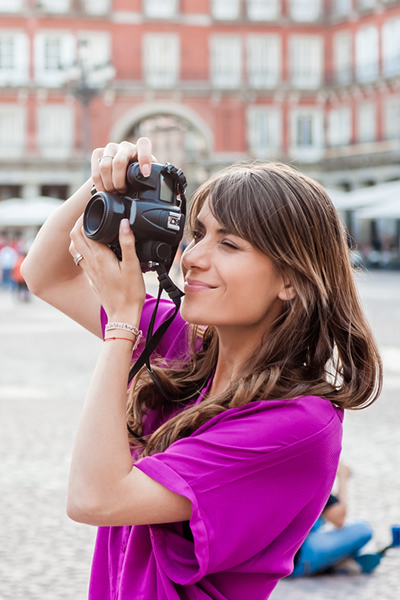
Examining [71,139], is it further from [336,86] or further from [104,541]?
[104,541]

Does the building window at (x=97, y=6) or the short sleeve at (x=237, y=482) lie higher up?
the building window at (x=97, y=6)

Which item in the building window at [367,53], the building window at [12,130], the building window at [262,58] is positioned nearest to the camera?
the building window at [12,130]

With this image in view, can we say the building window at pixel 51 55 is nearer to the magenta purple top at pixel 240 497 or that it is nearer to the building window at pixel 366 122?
the building window at pixel 366 122

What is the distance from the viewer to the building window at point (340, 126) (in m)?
34.8

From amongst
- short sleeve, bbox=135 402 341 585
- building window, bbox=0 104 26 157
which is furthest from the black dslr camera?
building window, bbox=0 104 26 157

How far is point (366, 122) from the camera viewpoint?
34.2m

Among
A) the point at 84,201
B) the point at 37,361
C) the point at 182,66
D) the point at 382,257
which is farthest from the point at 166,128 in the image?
the point at 84,201

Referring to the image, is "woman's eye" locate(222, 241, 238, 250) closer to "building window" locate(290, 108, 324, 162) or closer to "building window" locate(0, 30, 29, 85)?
"building window" locate(0, 30, 29, 85)

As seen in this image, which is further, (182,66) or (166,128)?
(166,128)

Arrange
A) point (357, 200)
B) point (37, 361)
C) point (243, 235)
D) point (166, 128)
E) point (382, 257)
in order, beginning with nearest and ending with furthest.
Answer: point (243, 235), point (37, 361), point (357, 200), point (382, 257), point (166, 128)

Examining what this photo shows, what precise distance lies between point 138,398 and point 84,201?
0.41 m

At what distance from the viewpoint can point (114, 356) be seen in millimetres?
1293

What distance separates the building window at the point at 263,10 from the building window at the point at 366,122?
5.45m

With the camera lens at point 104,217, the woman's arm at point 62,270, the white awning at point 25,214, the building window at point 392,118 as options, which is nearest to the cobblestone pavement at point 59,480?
the woman's arm at point 62,270
